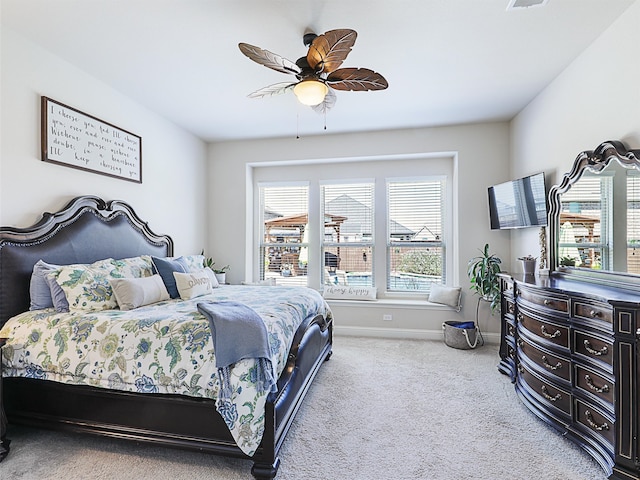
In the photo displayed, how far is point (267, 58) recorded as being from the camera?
210 centimetres

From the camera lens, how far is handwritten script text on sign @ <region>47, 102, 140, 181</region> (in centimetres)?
273

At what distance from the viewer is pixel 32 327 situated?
7.16 feet

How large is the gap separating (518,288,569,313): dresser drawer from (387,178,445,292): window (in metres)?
2.10

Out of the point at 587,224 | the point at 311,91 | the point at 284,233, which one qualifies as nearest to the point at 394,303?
the point at 284,233

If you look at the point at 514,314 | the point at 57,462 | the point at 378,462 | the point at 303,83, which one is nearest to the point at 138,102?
the point at 303,83

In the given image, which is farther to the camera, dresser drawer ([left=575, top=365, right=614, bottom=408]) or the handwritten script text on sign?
the handwritten script text on sign

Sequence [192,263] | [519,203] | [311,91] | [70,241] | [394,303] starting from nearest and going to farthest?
[311,91], [70,241], [519,203], [192,263], [394,303]

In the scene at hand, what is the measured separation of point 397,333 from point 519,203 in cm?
217

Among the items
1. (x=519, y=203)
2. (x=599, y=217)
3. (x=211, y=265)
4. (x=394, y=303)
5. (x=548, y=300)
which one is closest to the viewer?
(x=548, y=300)

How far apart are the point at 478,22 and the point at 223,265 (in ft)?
13.7

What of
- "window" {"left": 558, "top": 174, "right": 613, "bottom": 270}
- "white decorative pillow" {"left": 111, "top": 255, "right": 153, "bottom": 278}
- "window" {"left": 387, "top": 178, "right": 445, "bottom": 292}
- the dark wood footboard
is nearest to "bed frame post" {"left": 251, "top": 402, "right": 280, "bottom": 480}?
the dark wood footboard

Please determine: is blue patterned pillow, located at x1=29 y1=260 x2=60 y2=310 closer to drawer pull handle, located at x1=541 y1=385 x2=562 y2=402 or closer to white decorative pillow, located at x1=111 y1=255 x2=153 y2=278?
white decorative pillow, located at x1=111 y1=255 x2=153 y2=278

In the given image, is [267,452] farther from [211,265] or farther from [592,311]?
[211,265]

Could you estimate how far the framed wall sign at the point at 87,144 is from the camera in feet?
8.83
